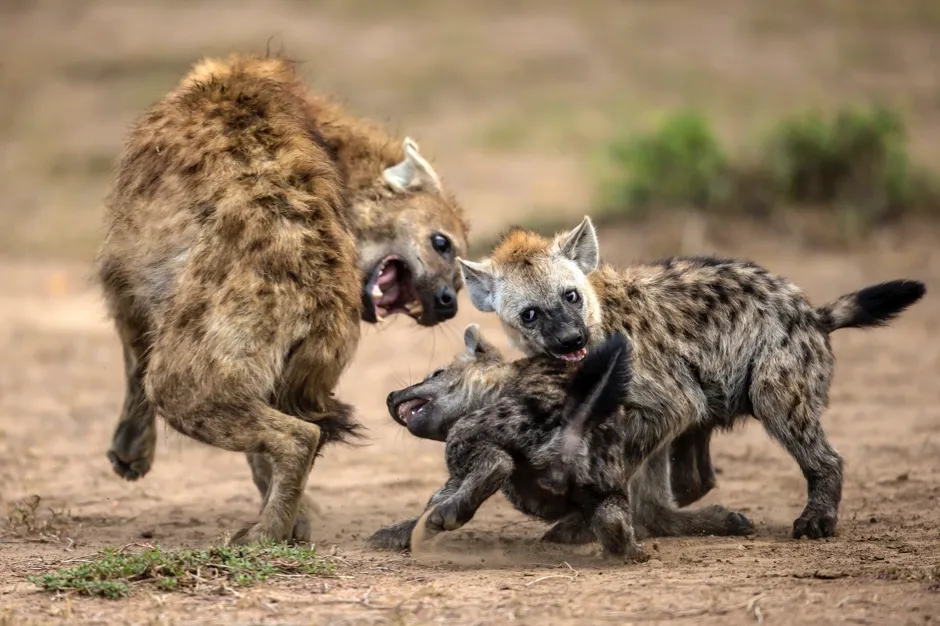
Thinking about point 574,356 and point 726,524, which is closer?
point 574,356

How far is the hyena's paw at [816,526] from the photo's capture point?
4.77m

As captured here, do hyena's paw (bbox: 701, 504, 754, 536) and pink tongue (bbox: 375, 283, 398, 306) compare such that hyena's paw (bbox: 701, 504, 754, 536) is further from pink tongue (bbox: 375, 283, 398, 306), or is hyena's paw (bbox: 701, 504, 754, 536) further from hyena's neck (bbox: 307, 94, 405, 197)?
hyena's neck (bbox: 307, 94, 405, 197)

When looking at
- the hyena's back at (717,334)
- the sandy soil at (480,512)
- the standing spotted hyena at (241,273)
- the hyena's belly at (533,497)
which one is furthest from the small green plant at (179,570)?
the hyena's back at (717,334)

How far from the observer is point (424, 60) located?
50.0 feet

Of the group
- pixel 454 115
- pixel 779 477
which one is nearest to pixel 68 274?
pixel 454 115

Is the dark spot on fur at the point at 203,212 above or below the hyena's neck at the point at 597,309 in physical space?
above

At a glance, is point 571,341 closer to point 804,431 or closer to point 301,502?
point 804,431

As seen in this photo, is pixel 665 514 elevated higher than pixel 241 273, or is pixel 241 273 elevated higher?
pixel 241 273

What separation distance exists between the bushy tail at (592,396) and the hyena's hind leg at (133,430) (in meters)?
1.80

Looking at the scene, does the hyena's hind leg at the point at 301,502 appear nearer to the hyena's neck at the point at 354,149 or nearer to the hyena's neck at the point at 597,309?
the hyena's neck at the point at 354,149

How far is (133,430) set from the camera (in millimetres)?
5445

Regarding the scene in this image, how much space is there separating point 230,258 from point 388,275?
1202 millimetres

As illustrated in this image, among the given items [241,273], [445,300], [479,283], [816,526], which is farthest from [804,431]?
[241,273]

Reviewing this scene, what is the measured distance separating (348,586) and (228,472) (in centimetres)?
266
